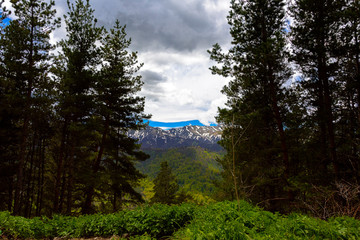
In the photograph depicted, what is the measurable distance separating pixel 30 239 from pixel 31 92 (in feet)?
32.0

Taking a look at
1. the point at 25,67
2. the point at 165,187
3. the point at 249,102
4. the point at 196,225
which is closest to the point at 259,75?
the point at 249,102

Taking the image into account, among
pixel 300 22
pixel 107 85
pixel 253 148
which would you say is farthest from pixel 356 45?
pixel 107 85

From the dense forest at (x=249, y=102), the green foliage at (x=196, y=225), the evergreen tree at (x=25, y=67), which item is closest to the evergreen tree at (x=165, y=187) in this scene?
the dense forest at (x=249, y=102)

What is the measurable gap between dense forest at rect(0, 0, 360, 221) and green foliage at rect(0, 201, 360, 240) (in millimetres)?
2152

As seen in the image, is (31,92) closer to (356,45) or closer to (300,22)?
(300,22)

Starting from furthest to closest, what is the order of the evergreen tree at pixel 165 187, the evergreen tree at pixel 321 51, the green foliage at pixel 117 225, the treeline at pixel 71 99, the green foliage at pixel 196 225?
the evergreen tree at pixel 165 187, the treeline at pixel 71 99, the evergreen tree at pixel 321 51, the green foliage at pixel 117 225, the green foliage at pixel 196 225

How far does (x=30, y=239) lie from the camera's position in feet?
20.2

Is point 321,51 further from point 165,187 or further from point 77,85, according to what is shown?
point 165,187

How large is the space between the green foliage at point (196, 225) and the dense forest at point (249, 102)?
2152mm

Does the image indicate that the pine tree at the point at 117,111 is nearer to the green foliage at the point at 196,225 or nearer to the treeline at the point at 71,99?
the treeline at the point at 71,99

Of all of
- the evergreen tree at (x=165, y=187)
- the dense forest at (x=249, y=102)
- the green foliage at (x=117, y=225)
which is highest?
the dense forest at (x=249, y=102)

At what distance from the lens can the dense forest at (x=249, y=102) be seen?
828 centimetres

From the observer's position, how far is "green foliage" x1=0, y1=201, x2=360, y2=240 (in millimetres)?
2912

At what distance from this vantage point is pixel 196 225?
11.8ft
